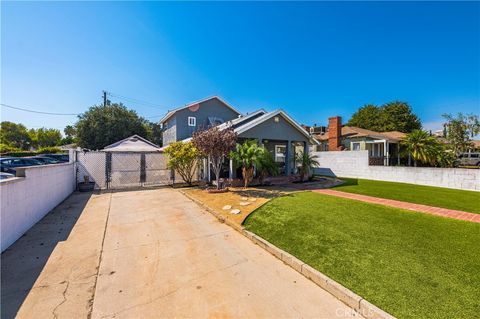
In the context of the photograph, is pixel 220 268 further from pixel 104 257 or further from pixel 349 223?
pixel 349 223

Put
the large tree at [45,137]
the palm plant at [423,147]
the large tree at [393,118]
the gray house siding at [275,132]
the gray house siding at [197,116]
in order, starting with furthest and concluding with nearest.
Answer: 1. the large tree at [45,137]
2. the large tree at [393,118]
3. the gray house siding at [197,116]
4. the palm plant at [423,147]
5. the gray house siding at [275,132]

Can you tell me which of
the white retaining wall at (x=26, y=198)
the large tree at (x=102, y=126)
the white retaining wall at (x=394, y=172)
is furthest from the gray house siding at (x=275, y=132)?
the large tree at (x=102, y=126)

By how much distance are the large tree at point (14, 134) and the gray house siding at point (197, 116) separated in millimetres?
54910

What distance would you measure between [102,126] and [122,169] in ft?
66.4

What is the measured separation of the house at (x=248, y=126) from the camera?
12225 millimetres

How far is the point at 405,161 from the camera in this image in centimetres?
1995

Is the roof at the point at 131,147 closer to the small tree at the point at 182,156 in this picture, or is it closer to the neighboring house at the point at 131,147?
the neighboring house at the point at 131,147

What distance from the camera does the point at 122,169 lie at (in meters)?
12.4

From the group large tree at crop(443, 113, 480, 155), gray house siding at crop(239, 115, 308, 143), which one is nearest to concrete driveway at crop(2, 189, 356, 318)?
gray house siding at crop(239, 115, 308, 143)

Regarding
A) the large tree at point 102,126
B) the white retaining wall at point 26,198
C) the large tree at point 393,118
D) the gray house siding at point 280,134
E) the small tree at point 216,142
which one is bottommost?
the white retaining wall at point 26,198

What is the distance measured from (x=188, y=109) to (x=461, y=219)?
18.7 metres

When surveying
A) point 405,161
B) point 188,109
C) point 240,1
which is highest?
point 240,1

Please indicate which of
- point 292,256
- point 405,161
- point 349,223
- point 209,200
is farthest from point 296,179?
point 405,161

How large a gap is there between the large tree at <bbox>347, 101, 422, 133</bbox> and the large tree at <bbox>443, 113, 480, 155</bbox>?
2009 centimetres
